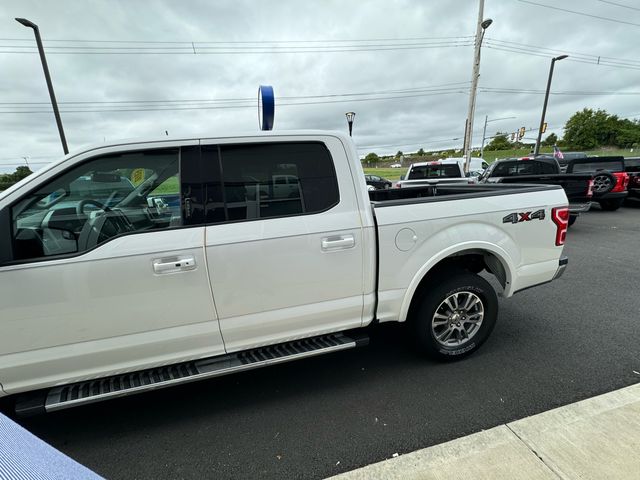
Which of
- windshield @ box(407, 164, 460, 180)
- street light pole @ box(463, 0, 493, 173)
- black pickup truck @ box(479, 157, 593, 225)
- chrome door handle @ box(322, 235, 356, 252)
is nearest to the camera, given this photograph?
chrome door handle @ box(322, 235, 356, 252)

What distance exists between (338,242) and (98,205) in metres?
1.60

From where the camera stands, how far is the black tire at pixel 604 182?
31.8 feet

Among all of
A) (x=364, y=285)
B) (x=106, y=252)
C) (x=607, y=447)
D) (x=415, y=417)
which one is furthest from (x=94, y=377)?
(x=607, y=447)

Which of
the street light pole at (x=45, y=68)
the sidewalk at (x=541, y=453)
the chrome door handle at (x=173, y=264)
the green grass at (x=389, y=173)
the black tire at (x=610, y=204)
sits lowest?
the green grass at (x=389, y=173)

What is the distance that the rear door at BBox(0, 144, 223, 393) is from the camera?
1853 millimetres

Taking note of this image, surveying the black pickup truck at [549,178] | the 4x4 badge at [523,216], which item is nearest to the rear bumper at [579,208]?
the black pickup truck at [549,178]

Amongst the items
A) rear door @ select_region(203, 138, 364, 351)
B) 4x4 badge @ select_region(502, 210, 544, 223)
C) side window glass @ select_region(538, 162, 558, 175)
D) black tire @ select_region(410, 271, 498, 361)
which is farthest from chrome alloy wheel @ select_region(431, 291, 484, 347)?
side window glass @ select_region(538, 162, 558, 175)

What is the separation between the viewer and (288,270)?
7.22ft

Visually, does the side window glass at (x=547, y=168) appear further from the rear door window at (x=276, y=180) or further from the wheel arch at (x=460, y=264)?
the rear door window at (x=276, y=180)

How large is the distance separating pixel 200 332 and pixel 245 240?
0.70 m

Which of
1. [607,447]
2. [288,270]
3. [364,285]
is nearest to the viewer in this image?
[607,447]

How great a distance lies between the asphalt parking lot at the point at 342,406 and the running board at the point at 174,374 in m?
0.42

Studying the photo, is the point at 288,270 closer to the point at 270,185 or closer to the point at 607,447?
the point at 270,185

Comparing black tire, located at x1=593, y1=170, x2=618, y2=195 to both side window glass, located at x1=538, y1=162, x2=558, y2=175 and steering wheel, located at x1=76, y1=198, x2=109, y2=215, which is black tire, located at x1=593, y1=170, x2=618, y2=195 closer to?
side window glass, located at x1=538, y1=162, x2=558, y2=175
